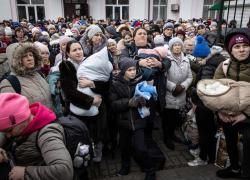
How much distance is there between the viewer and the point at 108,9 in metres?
25.2

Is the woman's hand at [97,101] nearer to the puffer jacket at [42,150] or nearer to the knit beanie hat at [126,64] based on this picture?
the knit beanie hat at [126,64]

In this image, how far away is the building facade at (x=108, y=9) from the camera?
23.4 m

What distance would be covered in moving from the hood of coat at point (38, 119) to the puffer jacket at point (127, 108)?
1527 millimetres

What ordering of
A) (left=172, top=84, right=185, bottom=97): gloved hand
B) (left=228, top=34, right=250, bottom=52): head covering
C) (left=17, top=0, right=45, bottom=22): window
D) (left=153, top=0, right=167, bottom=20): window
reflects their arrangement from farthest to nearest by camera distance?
(left=153, top=0, right=167, bottom=20): window
(left=17, top=0, right=45, bottom=22): window
(left=172, top=84, right=185, bottom=97): gloved hand
(left=228, top=34, right=250, bottom=52): head covering

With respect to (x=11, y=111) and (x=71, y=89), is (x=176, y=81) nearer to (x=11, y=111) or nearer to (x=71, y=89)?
(x=71, y=89)

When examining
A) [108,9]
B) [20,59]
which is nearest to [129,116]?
[20,59]

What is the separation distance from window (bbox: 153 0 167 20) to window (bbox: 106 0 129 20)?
113 inches

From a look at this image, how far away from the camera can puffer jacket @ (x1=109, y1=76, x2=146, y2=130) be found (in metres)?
3.53

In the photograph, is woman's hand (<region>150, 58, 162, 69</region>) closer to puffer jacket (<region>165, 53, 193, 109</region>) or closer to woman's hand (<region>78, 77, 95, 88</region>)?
puffer jacket (<region>165, 53, 193, 109</region>)

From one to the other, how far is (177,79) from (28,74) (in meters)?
2.36

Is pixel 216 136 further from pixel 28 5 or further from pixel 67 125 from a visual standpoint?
pixel 28 5

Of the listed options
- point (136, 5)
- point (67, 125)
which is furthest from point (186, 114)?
point (136, 5)

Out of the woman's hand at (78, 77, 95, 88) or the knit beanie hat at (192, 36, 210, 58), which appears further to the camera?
the knit beanie hat at (192, 36, 210, 58)

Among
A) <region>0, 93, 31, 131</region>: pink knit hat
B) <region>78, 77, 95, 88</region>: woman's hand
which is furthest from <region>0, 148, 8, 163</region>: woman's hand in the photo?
<region>78, 77, 95, 88</region>: woman's hand
